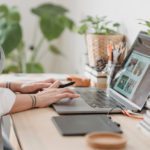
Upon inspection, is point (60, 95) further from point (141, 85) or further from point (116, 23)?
point (116, 23)

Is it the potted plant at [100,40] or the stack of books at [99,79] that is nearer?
the stack of books at [99,79]

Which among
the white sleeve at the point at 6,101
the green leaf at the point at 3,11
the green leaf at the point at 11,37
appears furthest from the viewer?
the green leaf at the point at 3,11

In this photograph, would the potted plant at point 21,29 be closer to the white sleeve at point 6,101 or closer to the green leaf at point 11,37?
the green leaf at point 11,37

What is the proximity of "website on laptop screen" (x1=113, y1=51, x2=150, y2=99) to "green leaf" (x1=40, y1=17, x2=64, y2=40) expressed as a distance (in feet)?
5.35

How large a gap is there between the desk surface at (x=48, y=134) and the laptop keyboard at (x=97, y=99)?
0.42 ft

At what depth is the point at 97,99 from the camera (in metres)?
1.65

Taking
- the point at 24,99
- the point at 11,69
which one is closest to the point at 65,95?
the point at 24,99

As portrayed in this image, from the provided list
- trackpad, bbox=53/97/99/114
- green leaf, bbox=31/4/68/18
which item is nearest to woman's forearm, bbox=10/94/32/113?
trackpad, bbox=53/97/99/114

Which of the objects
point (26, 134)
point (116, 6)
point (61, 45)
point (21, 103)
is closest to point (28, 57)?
point (61, 45)

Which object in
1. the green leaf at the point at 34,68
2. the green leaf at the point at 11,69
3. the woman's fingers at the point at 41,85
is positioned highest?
the woman's fingers at the point at 41,85

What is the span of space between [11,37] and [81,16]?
0.59m

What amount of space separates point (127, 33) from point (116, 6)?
28 cm

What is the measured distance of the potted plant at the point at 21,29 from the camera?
3.09m

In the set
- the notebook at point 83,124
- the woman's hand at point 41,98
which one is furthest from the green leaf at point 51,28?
the notebook at point 83,124
